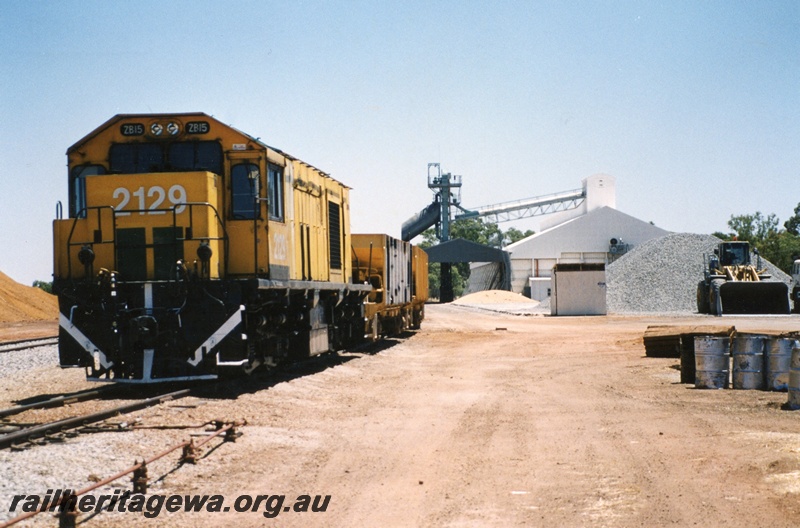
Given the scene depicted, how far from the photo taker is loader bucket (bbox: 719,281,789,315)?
117ft

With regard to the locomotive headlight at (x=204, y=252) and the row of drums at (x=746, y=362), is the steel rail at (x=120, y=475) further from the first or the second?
the row of drums at (x=746, y=362)

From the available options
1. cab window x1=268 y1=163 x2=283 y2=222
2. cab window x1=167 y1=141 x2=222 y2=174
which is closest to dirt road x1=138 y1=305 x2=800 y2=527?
cab window x1=268 y1=163 x2=283 y2=222

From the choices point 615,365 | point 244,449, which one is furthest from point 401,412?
point 615,365

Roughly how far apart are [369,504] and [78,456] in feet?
9.20

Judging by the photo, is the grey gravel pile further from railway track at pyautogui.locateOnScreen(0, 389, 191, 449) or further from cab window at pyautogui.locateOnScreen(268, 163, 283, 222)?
railway track at pyautogui.locateOnScreen(0, 389, 191, 449)

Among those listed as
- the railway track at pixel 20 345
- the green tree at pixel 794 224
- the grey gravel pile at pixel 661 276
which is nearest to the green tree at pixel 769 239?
the green tree at pixel 794 224

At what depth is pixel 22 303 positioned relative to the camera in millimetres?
47375

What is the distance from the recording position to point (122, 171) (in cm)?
1259

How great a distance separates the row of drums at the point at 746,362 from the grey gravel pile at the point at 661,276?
32.1 m

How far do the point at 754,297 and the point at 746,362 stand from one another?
25.7m

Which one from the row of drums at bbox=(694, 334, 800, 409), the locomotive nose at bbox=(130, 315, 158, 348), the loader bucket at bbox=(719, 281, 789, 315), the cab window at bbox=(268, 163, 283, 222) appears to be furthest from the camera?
the loader bucket at bbox=(719, 281, 789, 315)

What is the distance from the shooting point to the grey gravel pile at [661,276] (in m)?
45.7

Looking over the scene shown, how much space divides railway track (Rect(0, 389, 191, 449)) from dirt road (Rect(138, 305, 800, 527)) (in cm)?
115

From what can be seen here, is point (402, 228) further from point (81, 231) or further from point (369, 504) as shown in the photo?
point (369, 504)
